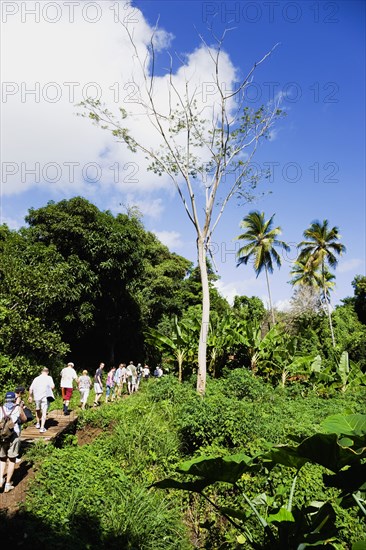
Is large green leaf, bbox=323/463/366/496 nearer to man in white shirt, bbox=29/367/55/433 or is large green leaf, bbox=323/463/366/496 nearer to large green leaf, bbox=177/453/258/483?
large green leaf, bbox=177/453/258/483

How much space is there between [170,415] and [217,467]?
7.21m

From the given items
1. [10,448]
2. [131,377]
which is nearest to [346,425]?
[10,448]

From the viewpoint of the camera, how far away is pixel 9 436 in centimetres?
549

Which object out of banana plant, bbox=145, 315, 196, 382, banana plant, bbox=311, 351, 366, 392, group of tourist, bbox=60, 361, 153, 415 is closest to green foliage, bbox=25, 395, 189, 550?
group of tourist, bbox=60, 361, 153, 415

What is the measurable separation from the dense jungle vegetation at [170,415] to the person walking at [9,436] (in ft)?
1.44

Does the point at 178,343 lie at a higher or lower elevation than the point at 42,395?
higher

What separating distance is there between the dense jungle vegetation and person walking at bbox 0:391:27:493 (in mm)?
439

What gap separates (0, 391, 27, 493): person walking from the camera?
5469 millimetres

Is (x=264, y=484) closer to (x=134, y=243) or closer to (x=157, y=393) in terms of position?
(x=157, y=393)

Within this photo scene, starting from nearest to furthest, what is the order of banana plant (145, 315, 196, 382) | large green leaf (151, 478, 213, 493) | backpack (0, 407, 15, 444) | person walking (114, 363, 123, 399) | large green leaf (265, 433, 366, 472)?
large green leaf (265, 433, 366, 472) → large green leaf (151, 478, 213, 493) → backpack (0, 407, 15, 444) → person walking (114, 363, 123, 399) → banana plant (145, 315, 196, 382)

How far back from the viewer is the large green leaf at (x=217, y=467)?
2.31 meters

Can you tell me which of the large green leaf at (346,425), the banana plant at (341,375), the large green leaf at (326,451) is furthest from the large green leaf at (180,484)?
the banana plant at (341,375)

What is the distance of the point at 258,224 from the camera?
2711 cm

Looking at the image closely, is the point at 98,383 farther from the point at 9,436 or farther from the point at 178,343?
the point at 9,436
